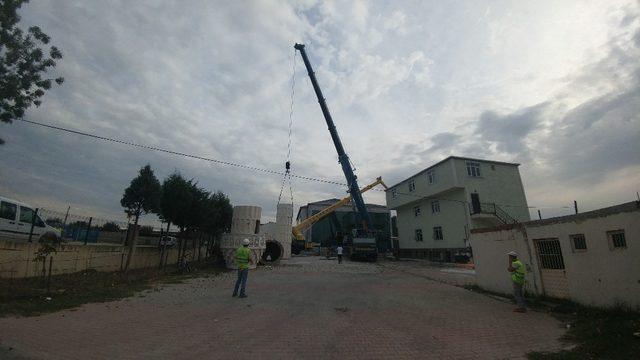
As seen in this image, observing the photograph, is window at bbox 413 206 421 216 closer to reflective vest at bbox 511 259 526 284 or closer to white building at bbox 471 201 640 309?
white building at bbox 471 201 640 309

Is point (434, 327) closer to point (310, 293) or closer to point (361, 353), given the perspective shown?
point (361, 353)

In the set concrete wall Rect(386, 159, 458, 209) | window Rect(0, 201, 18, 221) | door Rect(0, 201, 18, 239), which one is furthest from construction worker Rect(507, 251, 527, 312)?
concrete wall Rect(386, 159, 458, 209)

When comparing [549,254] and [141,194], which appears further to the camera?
[141,194]

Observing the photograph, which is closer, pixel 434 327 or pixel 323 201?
pixel 434 327

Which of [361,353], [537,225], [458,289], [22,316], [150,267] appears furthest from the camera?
[150,267]

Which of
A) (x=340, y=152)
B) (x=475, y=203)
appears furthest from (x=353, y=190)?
(x=475, y=203)

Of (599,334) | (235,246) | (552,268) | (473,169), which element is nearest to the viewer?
(599,334)

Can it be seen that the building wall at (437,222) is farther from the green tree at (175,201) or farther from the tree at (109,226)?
the tree at (109,226)

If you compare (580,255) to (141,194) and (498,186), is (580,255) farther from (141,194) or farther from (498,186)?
(498,186)

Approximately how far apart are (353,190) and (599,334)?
26.8m

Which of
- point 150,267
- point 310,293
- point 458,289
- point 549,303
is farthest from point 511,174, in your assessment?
point 150,267

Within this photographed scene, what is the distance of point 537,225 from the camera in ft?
35.4

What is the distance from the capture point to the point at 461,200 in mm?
30438

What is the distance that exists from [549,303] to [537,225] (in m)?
2.54
